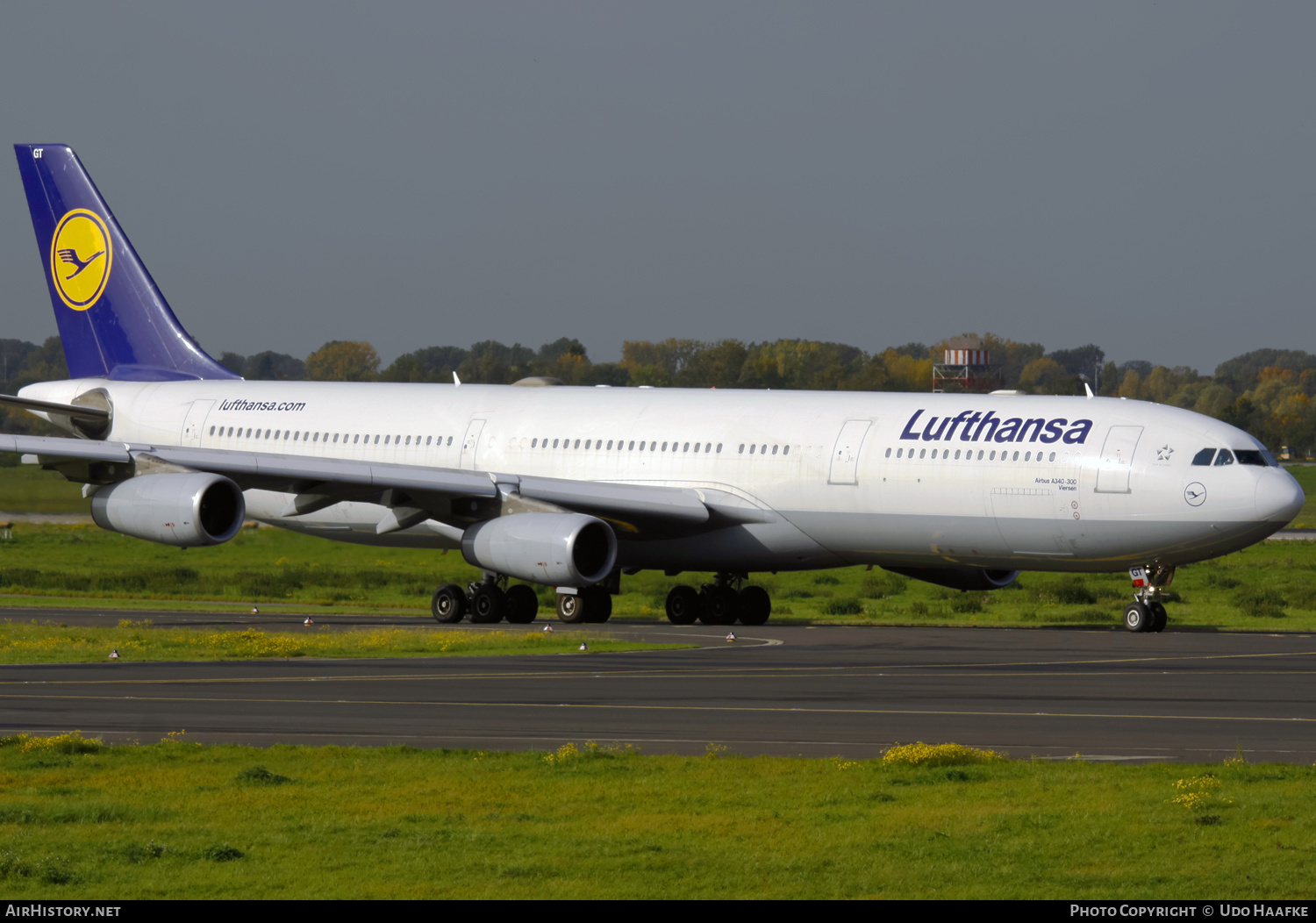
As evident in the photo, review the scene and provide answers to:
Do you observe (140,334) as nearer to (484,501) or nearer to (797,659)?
(484,501)

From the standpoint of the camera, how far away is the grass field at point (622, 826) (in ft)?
36.9

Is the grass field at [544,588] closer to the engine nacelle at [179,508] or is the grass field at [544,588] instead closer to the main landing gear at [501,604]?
the main landing gear at [501,604]

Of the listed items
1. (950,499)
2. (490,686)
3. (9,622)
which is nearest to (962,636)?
(950,499)

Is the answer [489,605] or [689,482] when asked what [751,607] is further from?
[489,605]

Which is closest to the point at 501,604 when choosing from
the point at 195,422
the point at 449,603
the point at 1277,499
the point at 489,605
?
the point at 489,605

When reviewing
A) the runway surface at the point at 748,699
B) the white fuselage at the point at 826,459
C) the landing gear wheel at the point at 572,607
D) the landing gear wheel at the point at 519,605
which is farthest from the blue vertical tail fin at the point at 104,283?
the runway surface at the point at 748,699

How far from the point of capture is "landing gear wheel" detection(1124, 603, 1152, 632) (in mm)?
35156

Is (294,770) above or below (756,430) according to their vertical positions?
below

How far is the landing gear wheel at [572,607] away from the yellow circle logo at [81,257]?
17.2 metres

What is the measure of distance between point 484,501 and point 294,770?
22.3 metres

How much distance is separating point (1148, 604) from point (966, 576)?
4479 millimetres

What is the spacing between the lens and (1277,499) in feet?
108

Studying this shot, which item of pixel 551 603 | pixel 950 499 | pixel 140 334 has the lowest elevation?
pixel 551 603

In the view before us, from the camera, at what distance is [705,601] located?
39812 millimetres
